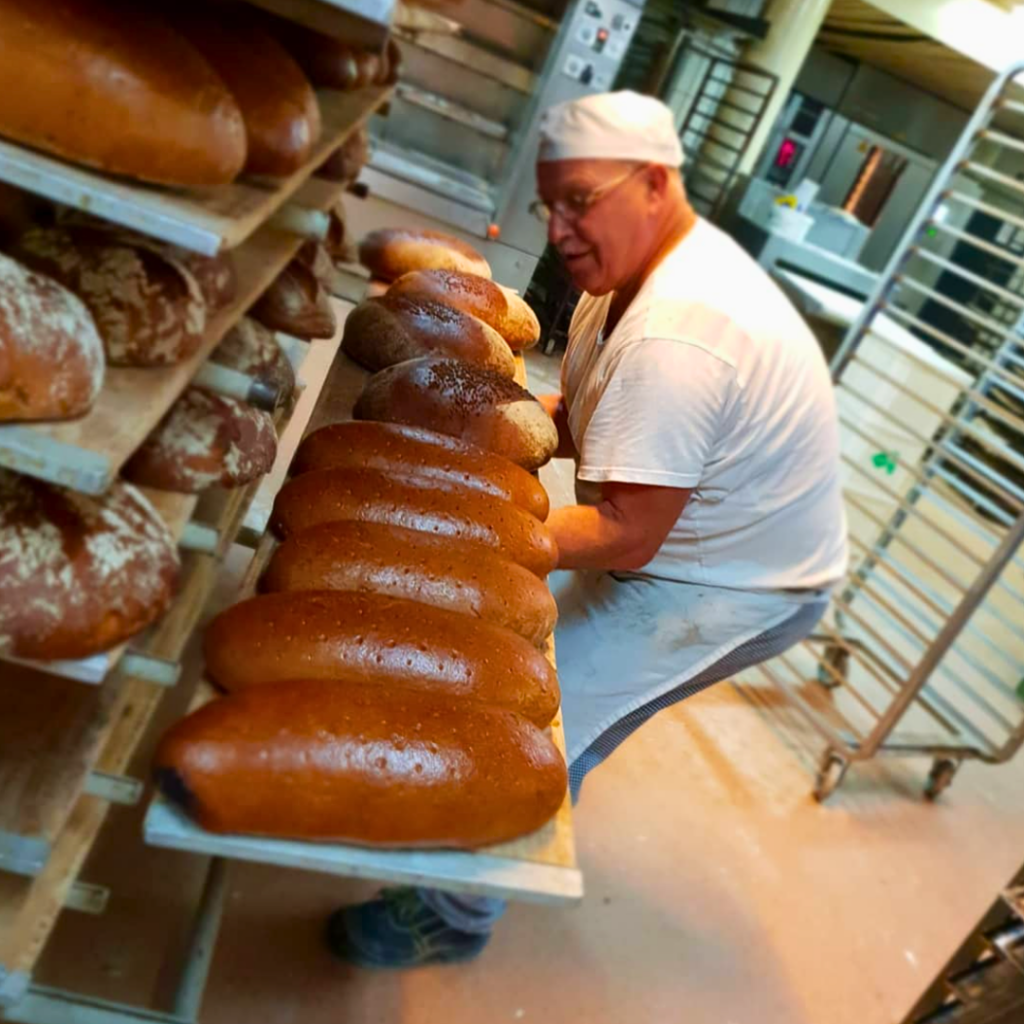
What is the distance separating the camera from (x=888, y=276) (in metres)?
2.92

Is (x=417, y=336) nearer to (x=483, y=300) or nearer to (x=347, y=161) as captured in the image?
(x=483, y=300)

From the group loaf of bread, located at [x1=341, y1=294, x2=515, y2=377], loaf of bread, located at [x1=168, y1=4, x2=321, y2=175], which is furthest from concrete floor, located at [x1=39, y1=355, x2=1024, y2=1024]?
loaf of bread, located at [x1=168, y1=4, x2=321, y2=175]

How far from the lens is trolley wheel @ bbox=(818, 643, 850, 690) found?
333 centimetres

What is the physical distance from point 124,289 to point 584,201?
615 mm

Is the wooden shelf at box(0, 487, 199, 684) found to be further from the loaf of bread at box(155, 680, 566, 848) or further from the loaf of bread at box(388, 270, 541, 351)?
the loaf of bread at box(388, 270, 541, 351)

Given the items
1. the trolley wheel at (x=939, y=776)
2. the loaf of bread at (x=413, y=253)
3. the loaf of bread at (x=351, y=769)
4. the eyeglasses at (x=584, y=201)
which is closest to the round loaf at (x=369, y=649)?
the loaf of bread at (x=351, y=769)

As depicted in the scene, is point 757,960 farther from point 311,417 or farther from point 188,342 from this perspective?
point 188,342

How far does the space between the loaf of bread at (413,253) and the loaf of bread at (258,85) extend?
813 mm

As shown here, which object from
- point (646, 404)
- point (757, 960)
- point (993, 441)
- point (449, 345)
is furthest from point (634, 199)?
point (993, 441)

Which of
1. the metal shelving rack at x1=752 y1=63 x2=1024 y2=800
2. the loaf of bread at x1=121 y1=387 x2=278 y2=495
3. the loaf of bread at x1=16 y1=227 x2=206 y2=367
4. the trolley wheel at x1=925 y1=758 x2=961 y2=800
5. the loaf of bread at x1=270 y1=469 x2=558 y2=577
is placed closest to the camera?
the loaf of bread at x1=16 y1=227 x2=206 y2=367

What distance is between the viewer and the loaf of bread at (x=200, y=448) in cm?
93

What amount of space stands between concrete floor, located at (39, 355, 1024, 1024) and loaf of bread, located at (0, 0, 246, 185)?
0.99m

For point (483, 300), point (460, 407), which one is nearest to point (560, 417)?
point (483, 300)

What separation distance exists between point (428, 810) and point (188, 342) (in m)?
0.50
